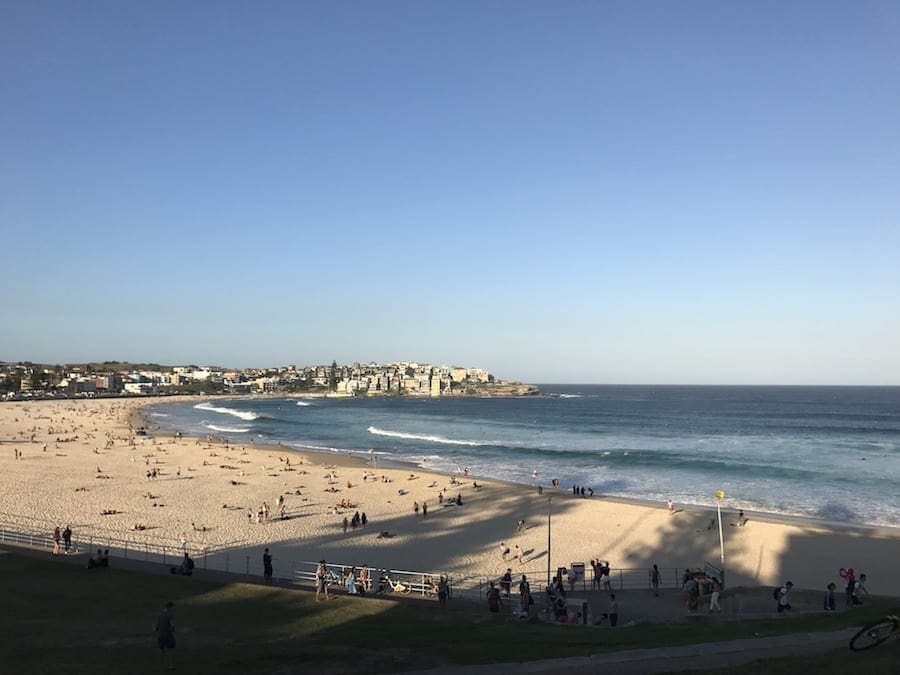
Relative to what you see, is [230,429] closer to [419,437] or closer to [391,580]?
[419,437]

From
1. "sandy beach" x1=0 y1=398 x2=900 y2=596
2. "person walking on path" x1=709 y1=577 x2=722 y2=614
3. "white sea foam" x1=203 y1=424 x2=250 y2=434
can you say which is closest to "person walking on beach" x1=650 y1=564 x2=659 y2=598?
"person walking on path" x1=709 y1=577 x2=722 y2=614

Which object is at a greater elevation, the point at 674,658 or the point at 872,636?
the point at 872,636

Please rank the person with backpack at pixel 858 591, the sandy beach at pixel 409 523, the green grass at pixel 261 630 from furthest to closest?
the sandy beach at pixel 409 523
the person with backpack at pixel 858 591
the green grass at pixel 261 630

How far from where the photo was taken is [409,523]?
28531mm

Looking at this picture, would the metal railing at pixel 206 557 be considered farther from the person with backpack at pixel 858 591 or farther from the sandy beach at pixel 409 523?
the person with backpack at pixel 858 591

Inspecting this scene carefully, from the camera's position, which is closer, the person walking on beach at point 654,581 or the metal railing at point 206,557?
the person walking on beach at point 654,581

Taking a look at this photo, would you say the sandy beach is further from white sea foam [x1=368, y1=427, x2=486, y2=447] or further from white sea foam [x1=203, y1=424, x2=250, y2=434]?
white sea foam [x1=203, y1=424, x2=250, y2=434]

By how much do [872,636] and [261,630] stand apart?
9.27 metres

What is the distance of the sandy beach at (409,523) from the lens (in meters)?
22.2

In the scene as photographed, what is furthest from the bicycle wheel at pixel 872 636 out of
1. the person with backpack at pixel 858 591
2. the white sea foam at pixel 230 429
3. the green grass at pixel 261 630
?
the white sea foam at pixel 230 429

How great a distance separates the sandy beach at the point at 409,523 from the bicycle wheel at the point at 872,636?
12.4 m

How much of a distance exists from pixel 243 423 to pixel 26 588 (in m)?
83.6

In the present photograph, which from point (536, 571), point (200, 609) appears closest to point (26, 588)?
point (200, 609)

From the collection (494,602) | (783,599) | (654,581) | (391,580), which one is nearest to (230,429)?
(391,580)
